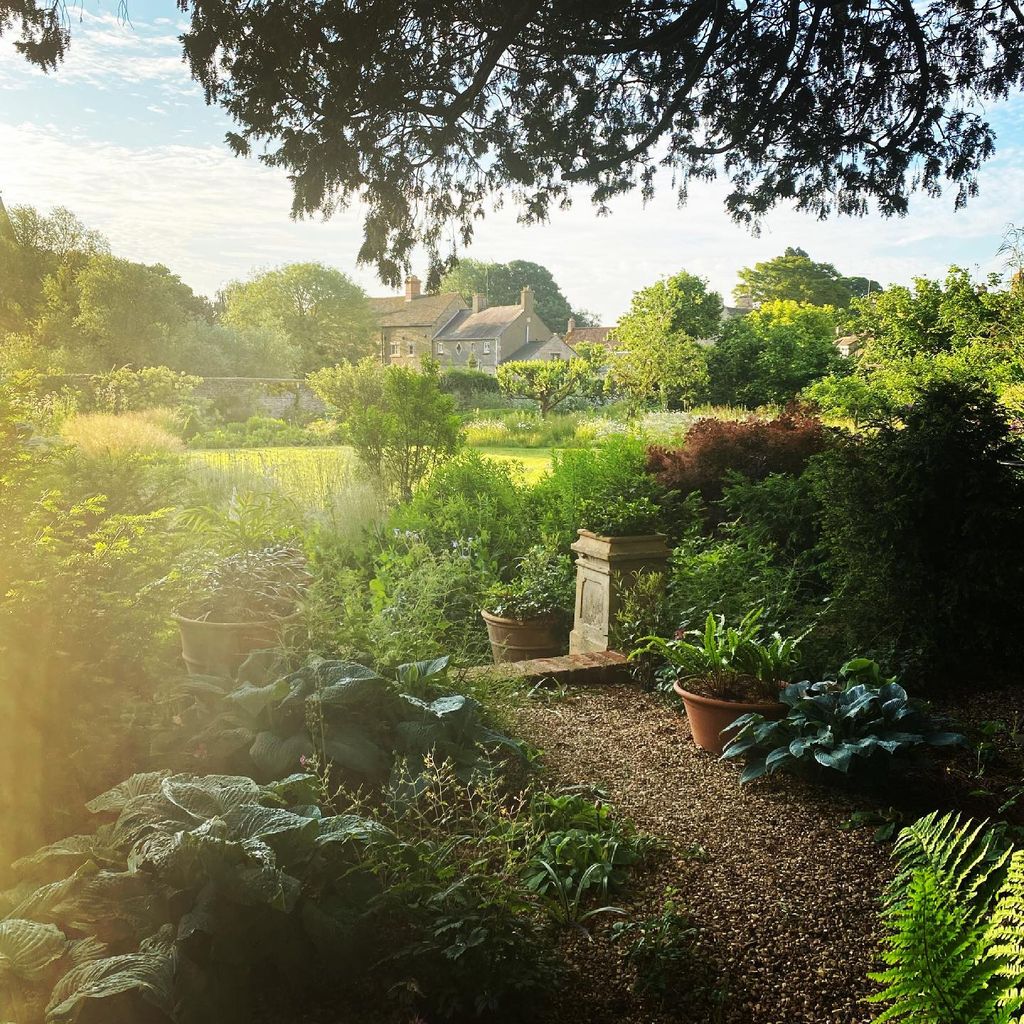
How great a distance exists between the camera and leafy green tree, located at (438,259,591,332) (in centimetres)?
4159

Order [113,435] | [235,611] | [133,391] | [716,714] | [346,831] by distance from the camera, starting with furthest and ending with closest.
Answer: [133,391] → [113,435] → [235,611] → [716,714] → [346,831]

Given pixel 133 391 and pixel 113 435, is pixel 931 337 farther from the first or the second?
pixel 133 391

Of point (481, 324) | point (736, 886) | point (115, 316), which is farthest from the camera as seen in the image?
point (481, 324)

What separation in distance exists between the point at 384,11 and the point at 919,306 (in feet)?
34.5

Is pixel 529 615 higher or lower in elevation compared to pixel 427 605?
lower

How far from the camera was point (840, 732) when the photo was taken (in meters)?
2.54

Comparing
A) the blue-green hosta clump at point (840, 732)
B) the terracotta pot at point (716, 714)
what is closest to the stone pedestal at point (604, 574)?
the terracotta pot at point (716, 714)

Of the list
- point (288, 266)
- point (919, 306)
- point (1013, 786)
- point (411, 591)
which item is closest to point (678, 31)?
point (411, 591)

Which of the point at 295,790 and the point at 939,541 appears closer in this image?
the point at 295,790

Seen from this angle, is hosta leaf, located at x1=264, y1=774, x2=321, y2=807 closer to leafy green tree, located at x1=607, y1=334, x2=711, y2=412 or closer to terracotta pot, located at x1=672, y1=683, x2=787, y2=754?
terracotta pot, located at x1=672, y1=683, x2=787, y2=754

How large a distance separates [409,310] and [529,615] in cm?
3343

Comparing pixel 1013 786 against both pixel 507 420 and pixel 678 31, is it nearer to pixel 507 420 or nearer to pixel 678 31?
pixel 678 31

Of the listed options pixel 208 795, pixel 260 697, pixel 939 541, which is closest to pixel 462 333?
pixel 939 541

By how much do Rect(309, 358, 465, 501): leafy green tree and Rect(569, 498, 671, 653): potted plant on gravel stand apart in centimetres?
298
